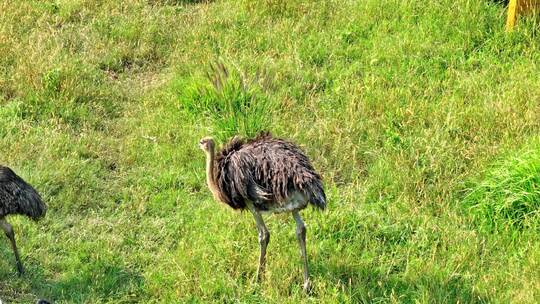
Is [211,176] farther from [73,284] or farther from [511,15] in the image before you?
[511,15]

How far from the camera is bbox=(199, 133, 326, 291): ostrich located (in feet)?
20.7

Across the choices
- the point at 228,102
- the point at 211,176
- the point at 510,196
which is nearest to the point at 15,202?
the point at 211,176

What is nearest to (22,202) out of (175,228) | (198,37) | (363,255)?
(175,228)

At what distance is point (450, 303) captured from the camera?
6340 millimetres

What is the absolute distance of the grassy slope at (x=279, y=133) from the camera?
6.82 meters

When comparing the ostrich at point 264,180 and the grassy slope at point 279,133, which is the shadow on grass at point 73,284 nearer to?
the grassy slope at point 279,133

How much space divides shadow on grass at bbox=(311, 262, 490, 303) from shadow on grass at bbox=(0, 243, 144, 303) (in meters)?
1.60

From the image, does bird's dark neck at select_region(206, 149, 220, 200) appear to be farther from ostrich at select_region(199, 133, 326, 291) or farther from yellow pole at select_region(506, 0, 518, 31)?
yellow pole at select_region(506, 0, 518, 31)

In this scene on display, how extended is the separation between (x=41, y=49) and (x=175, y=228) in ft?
13.4

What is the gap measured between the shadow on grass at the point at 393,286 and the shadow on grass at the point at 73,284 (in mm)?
1604

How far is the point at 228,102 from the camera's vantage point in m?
8.91

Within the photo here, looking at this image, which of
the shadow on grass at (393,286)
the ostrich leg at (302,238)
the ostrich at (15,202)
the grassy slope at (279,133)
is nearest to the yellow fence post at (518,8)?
the grassy slope at (279,133)

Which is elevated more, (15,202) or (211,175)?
(211,175)

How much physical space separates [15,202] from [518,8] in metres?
6.44
